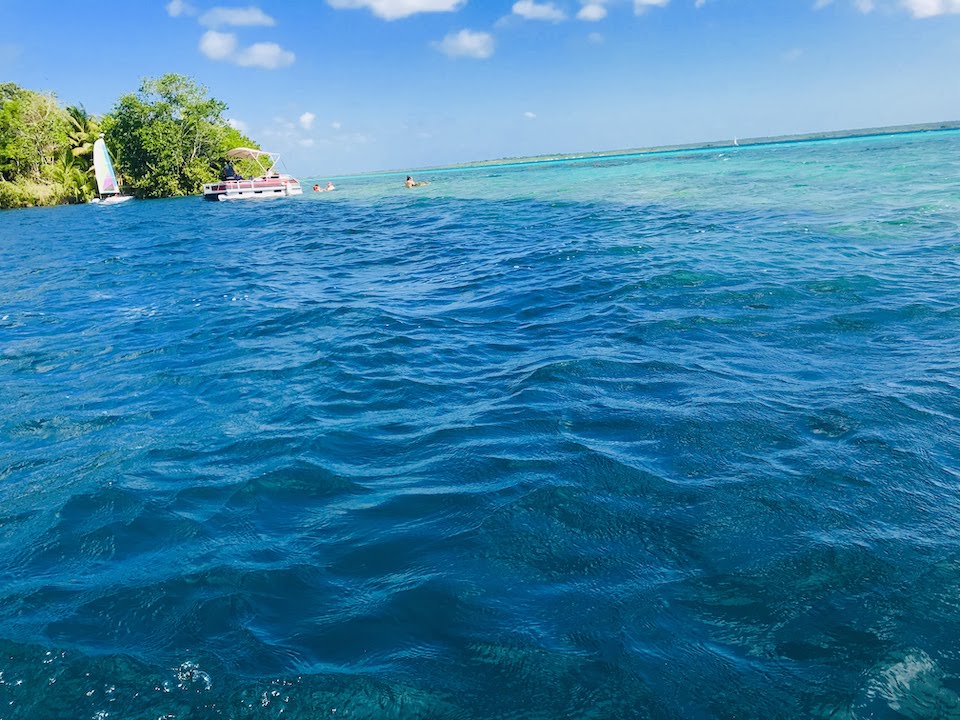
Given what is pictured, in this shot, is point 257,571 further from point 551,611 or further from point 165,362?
point 165,362

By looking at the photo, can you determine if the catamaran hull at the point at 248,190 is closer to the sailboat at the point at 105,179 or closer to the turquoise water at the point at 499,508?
the sailboat at the point at 105,179

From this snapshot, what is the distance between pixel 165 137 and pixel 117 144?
6.19 m

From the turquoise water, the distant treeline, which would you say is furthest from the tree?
the turquoise water

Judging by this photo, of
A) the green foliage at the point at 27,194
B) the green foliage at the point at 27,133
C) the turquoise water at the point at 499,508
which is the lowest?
the turquoise water at the point at 499,508

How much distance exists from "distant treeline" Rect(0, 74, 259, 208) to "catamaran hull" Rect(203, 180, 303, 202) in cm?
1769

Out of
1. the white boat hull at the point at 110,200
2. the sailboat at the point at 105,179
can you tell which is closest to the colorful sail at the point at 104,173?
the sailboat at the point at 105,179

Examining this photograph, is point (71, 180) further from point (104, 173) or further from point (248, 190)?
point (248, 190)

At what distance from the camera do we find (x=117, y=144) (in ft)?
202

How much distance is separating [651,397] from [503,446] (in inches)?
63.7

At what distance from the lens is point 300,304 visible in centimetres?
1052

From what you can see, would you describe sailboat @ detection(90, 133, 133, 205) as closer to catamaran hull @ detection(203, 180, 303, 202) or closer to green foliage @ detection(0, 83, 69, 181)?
green foliage @ detection(0, 83, 69, 181)

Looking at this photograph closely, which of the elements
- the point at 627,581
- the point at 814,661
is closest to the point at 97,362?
the point at 627,581

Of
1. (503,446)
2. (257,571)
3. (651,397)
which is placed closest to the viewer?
(257,571)

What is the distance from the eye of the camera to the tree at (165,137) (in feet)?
195
